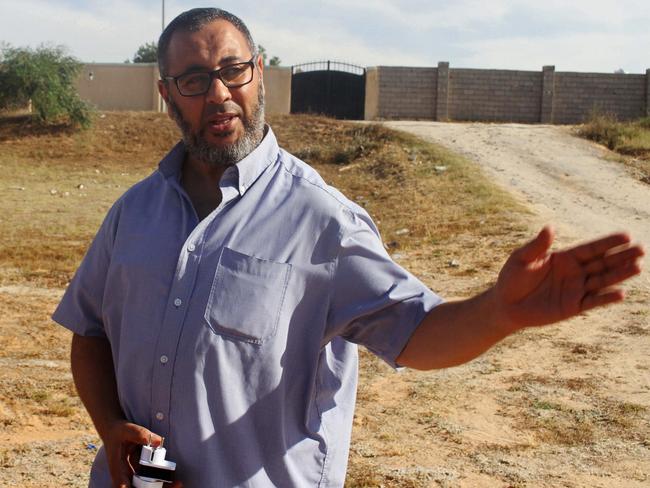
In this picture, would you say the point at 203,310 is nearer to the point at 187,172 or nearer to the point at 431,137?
the point at 187,172

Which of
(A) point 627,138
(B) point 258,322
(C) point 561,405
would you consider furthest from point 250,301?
(A) point 627,138

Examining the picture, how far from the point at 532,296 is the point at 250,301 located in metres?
0.52

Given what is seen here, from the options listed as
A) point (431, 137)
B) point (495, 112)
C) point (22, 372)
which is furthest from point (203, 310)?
point (495, 112)

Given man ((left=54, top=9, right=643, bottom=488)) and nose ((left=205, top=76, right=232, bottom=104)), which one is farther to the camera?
nose ((left=205, top=76, right=232, bottom=104))

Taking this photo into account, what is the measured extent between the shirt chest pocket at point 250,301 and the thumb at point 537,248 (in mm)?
452

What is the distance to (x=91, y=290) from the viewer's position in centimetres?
193

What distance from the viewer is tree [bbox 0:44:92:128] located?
894 inches

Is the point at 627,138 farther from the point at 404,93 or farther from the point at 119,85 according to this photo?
the point at 119,85

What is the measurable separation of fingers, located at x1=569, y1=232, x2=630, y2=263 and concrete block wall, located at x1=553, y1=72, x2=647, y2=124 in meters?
28.7

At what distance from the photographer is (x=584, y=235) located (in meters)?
10.5

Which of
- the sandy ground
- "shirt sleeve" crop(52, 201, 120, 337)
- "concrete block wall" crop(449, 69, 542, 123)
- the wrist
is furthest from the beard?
"concrete block wall" crop(449, 69, 542, 123)

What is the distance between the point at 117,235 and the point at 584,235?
30.6 feet

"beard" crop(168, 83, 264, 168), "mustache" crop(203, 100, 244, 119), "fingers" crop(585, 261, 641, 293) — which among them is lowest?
"fingers" crop(585, 261, 641, 293)

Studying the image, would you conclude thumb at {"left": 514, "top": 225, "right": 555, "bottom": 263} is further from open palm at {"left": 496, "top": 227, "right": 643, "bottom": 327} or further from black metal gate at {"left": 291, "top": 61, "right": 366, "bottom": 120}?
black metal gate at {"left": 291, "top": 61, "right": 366, "bottom": 120}
